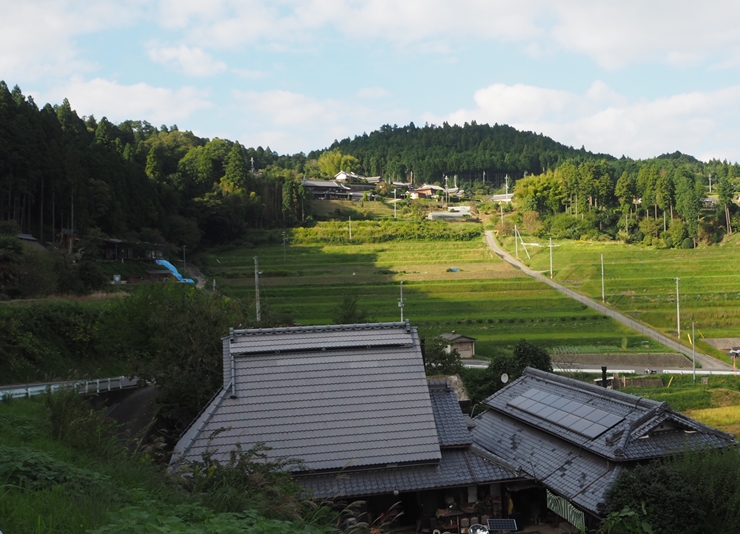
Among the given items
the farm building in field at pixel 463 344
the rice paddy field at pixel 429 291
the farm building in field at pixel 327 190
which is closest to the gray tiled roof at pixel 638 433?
the farm building in field at pixel 463 344

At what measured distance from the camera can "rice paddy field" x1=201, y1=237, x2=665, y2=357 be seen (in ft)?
121

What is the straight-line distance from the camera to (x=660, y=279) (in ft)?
155

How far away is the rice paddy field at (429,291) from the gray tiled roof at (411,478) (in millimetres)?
21980

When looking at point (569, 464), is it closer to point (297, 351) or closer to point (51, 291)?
point (297, 351)

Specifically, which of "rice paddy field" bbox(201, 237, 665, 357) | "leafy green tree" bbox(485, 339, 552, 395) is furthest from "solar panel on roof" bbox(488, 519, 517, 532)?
"rice paddy field" bbox(201, 237, 665, 357)

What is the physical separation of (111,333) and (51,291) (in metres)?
8.58

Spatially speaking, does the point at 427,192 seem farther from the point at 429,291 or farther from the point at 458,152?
the point at 429,291

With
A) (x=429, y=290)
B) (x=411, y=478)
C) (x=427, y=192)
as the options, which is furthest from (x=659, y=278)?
(x=427, y=192)

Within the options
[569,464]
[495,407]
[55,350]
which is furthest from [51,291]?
[569,464]

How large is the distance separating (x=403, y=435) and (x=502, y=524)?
7.29 feet

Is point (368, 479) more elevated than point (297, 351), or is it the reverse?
point (297, 351)

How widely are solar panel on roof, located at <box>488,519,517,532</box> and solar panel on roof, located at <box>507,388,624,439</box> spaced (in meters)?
2.09

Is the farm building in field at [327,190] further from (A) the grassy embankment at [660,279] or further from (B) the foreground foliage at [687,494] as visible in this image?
(B) the foreground foliage at [687,494]

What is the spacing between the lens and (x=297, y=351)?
509 inches
